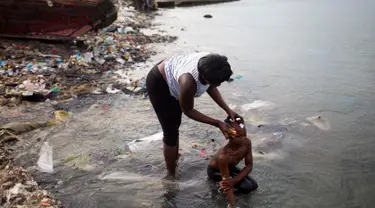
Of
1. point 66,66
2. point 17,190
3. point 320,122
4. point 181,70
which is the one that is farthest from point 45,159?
point 320,122

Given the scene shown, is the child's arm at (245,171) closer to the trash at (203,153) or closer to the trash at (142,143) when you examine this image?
the trash at (203,153)

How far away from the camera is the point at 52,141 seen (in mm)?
3709

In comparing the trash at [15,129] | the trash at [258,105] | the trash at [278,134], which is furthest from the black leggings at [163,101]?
the trash at [258,105]

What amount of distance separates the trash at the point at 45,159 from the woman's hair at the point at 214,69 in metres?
1.83

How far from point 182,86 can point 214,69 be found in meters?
0.23

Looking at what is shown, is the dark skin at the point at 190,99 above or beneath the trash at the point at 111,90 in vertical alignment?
above

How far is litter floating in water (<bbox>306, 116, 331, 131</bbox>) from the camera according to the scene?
14.1 ft

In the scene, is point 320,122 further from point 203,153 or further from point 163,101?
point 163,101

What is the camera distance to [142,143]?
12.3 ft

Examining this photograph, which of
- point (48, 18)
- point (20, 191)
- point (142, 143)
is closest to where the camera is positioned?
point (20, 191)

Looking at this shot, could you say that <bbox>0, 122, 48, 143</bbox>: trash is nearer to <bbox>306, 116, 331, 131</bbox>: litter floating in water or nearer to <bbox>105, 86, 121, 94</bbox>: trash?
<bbox>105, 86, 121, 94</bbox>: trash

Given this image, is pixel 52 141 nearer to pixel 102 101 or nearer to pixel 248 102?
pixel 102 101

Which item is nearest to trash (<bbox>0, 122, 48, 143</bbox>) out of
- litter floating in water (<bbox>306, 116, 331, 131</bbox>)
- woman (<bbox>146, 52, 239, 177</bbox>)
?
woman (<bbox>146, 52, 239, 177</bbox>)

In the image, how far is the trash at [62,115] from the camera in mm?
4211
